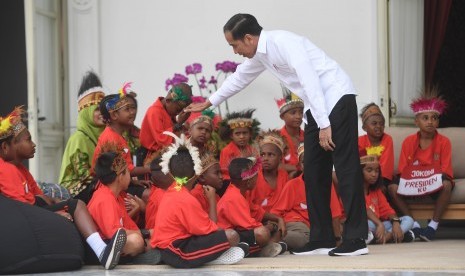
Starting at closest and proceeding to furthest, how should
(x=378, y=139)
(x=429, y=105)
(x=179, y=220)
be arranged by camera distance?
(x=179, y=220)
(x=429, y=105)
(x=378, y=139)

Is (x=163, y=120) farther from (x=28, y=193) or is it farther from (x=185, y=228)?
(x=185, y=228)

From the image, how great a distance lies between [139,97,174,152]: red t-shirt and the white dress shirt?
1367 mm

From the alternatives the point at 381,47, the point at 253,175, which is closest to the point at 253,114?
the point at 381,47

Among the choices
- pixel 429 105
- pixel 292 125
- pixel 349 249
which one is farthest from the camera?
pixel 429 105

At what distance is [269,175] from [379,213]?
1.37 metres

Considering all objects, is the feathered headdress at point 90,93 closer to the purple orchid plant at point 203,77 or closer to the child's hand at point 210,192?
the purple orchid plant at point 203,77

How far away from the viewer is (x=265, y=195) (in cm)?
848

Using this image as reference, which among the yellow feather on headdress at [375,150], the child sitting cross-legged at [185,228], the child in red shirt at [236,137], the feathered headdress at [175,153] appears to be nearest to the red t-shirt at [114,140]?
the feathered headdress at [175,153]

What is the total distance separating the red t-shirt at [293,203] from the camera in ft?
27.6

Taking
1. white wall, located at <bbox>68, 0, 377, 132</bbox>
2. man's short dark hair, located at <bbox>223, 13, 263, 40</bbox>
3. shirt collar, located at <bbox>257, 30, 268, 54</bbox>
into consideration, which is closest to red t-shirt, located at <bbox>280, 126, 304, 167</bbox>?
white wall, located at <bbox>68, 0, 377, 132</bbox>

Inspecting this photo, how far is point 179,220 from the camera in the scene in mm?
6766

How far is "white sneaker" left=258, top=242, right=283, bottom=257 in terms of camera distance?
762cm

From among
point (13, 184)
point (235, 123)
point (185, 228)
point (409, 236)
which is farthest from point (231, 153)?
point (13, 184)

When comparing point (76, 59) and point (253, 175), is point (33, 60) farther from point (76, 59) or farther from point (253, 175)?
point (253, 175)
